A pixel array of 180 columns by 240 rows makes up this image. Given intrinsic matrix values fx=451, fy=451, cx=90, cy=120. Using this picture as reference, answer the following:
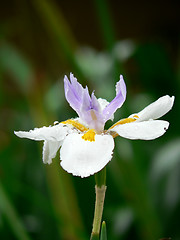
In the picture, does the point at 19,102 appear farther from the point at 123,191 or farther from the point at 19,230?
the point at 19,230

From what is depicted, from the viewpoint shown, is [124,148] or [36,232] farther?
[124,148]

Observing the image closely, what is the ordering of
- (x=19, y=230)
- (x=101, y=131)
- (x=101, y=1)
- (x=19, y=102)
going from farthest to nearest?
(x=19, y=102) → (x=101, y=1) → (x=19, y=230) → (x=101, y=131)

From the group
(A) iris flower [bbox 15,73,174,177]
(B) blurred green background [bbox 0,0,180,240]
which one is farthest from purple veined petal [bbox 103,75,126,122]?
(B) blurred green background [bbox 0,0,180,240]

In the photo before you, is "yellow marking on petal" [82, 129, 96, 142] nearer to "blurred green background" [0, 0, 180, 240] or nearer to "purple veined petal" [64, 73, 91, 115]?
"purple veined petal" [64, 73, 91, 115]

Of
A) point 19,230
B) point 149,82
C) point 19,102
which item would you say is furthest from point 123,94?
point 19,102

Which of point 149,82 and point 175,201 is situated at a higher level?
point 149,82

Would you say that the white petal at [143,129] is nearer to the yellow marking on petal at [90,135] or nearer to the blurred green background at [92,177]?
the yellow marking on petal at [90,135]
